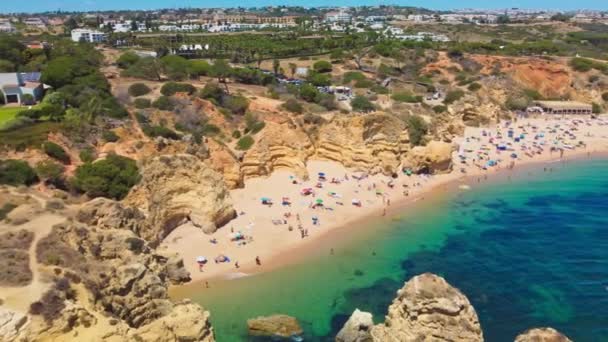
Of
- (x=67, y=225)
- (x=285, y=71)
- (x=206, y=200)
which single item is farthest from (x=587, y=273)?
(x=285, y=71)

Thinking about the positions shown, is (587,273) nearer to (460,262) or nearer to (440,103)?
(460,262)

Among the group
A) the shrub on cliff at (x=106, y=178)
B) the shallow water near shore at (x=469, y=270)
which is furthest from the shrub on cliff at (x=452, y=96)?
the shrub on cliff at (x=106, y=178)

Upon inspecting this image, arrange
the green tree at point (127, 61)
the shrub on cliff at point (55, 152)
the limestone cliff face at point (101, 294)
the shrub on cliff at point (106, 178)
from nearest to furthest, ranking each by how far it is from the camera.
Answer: the limestone cliff face at point (101, 294), the shrub on cliff at point (106, 178), the shrub on cliff at point (55, 152), the green tree at point (127, 61)

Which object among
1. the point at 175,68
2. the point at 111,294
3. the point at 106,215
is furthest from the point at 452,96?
the point at 111,294

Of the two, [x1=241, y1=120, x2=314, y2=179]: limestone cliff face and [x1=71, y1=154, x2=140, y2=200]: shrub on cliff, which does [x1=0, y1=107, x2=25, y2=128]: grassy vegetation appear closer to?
[x1=71, y1=154, x2=140, y2=200]: shrub on cliff

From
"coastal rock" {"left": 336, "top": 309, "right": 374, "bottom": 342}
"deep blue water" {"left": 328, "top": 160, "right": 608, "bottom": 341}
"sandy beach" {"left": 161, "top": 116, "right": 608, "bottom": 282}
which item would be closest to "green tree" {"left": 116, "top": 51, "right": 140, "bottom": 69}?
"sandy beach" {"left": 161, "top": 116, "right": 608, "bottom": 282}

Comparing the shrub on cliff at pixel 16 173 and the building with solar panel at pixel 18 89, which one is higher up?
the building with solar panel at pixel 18 89

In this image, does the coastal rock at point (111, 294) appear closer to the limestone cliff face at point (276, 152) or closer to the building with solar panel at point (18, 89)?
the limestone cliff face at point (276, 152)
